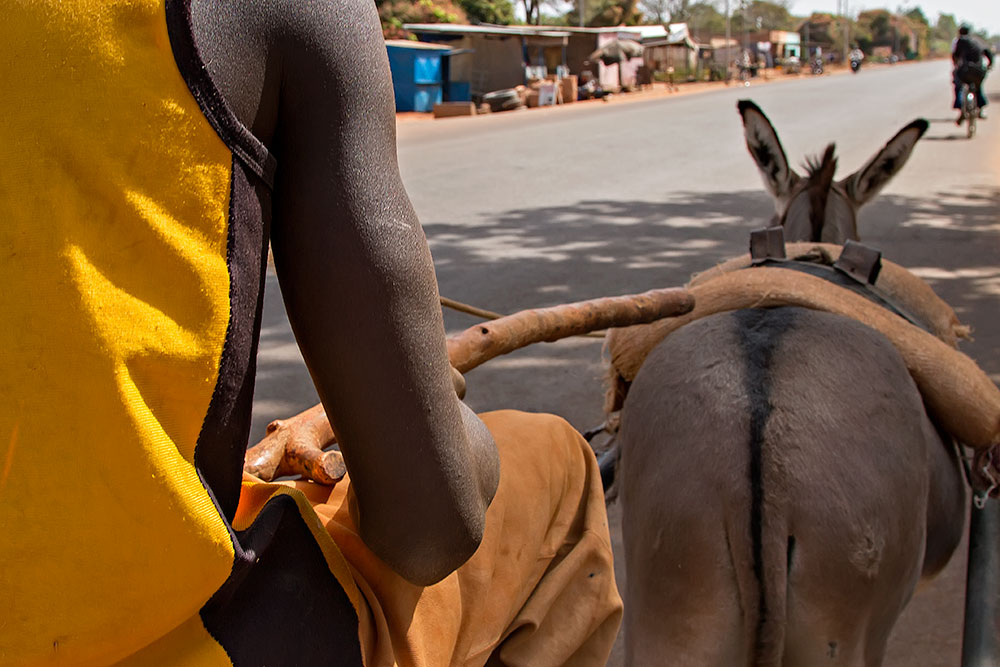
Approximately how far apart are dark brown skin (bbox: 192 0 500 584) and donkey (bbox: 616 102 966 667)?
907 mm

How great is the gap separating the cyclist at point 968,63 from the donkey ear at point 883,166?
15.6m

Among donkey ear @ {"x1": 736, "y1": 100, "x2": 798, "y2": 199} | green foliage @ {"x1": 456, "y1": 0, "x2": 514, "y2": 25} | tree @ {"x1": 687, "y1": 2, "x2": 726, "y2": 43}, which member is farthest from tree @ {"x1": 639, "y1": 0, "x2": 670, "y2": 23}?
donkey ear @ {"x1": 736, "y1": 100, "x2": 798, "y2": 199}

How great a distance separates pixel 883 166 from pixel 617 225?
17.7ft

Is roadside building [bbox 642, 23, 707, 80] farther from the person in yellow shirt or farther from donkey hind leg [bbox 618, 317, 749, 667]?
the person in yellow shirt

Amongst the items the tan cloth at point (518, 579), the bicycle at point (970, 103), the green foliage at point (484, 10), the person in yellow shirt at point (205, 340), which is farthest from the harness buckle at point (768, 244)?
the green foliage at point (484, 10)

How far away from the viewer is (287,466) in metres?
1.44

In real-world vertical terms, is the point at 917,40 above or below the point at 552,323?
above

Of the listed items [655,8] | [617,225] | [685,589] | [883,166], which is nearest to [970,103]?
[617,225]

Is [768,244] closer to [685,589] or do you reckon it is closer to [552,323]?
[552,323]

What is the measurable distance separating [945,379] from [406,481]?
1.61 meters

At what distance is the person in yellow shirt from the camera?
2.65 ft

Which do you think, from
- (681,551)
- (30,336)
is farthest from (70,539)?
(681,551)

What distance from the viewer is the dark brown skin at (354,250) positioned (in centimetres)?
91

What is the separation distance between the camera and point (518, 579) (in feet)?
4.31
